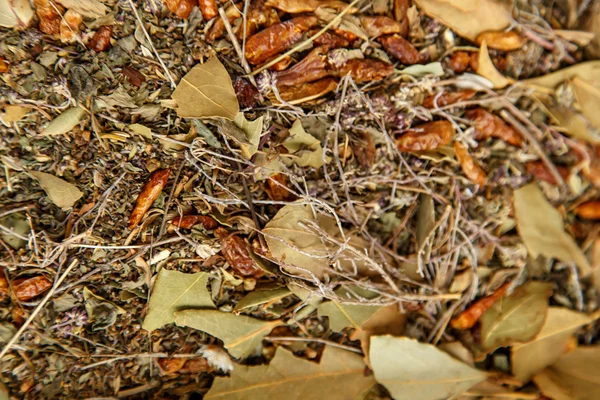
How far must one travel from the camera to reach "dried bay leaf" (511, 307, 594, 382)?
1082mm

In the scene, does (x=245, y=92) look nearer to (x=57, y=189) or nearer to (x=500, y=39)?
(x=57, y=189)

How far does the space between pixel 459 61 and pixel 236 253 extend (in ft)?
2.54

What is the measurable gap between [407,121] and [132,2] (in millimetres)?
715

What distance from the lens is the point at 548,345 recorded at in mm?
1097

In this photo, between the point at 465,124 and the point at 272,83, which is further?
the point at 465,124

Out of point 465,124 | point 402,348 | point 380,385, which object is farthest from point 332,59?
point 380,385

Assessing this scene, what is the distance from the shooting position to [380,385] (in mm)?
1057

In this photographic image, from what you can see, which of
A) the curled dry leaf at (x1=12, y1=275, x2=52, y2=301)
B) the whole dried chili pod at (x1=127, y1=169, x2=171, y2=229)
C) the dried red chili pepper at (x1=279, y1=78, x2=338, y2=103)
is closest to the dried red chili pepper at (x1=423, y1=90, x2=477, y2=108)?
the dried red chili pepper at (x1=279, y1=78, x2=338, y2=103)

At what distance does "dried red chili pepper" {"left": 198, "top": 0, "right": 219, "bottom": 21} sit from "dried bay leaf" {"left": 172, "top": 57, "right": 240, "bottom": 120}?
0.13 m

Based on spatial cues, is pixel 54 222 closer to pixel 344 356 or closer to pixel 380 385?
pixel 344 356

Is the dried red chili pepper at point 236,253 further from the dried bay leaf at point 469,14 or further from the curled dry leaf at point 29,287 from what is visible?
the dried bay leaf at point 469,14

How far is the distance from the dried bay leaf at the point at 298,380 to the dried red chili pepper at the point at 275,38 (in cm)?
74

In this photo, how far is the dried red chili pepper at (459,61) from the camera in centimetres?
105

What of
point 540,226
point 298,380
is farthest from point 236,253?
A: point 540,226
